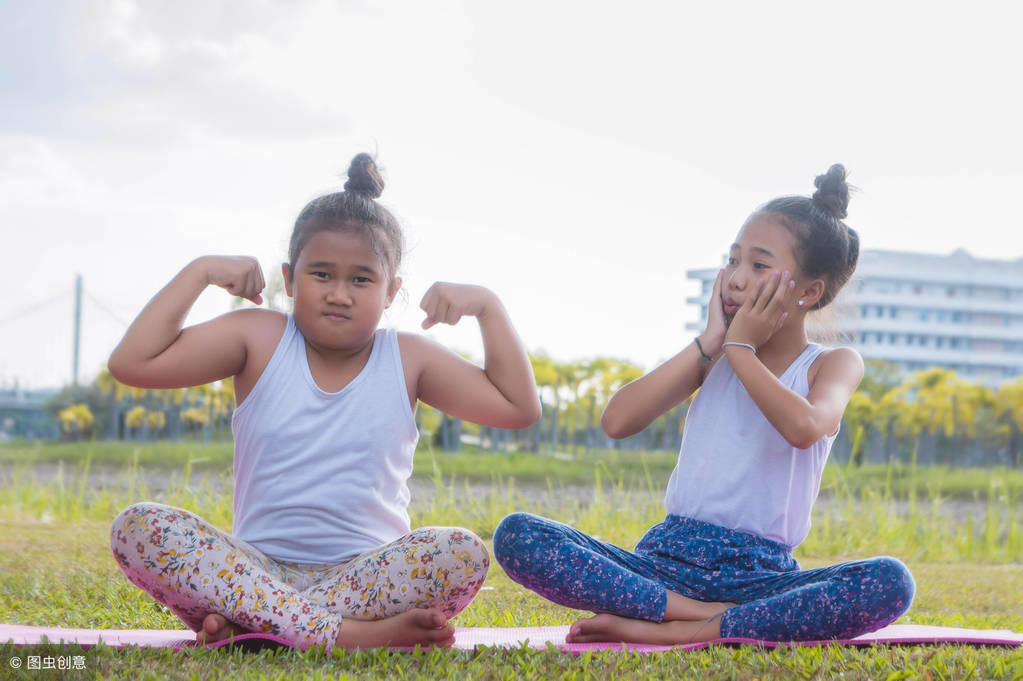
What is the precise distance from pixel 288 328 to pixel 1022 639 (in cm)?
172

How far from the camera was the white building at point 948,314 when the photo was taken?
1709 inches

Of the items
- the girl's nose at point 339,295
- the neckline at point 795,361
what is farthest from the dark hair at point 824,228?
the girl's nose at point 339,295

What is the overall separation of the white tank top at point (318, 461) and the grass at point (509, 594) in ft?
0.95

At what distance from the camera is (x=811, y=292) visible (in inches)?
90.0

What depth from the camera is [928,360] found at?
44469mm

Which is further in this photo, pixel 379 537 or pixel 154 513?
pixel 379 537

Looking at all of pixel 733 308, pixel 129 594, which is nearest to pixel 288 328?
pixel 733 308

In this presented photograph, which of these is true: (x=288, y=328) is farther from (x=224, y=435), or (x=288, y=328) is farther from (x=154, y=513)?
(x=224, y=435)

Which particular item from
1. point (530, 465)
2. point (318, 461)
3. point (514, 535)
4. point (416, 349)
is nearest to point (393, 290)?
point (416, 349)

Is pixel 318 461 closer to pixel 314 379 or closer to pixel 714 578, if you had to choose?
pixel 314 379

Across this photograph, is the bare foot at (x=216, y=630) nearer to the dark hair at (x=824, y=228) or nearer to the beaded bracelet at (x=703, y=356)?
the beaded bracelet at (x=703, y=356)

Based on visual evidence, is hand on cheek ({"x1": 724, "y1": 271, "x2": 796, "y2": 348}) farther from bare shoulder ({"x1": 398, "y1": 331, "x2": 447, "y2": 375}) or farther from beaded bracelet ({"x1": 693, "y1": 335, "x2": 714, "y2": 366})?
bare shoulder ({"x1": 398, "y1": 331, "x2": 447, "y2": 375})

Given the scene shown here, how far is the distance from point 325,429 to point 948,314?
4709 centimetres

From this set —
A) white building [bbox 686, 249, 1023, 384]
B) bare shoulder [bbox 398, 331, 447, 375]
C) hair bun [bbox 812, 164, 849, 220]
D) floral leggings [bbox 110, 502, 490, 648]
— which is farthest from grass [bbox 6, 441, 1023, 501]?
white building [bbox 686, 249, 1023, 384]
